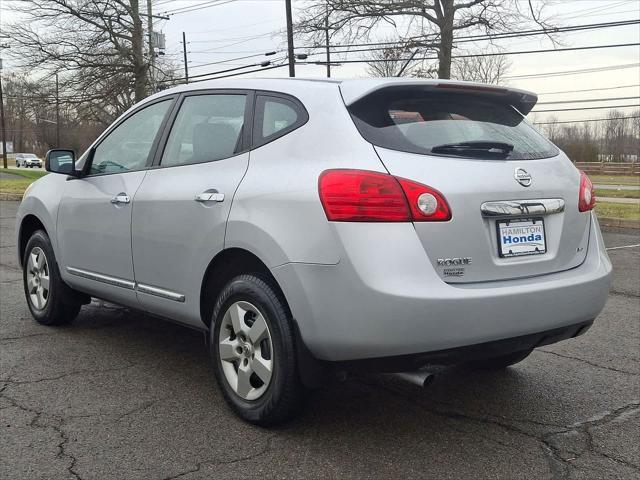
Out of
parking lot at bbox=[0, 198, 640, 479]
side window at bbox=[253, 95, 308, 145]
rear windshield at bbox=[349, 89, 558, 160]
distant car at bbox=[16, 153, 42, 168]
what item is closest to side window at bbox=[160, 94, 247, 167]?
side window at bbox=[253, 95, 308, 145]

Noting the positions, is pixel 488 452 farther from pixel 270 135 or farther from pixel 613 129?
pixel 613 129

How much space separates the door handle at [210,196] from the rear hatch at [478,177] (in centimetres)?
79

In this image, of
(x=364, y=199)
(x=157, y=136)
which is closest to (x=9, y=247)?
(x=157, y=136)

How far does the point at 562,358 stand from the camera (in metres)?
4.52

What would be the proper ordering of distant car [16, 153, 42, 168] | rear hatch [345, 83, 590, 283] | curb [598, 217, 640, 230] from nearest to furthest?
rear hatch [345, 83, 590, 283] < curb [598, 217, 640, 230] < distant car [16, 153, 42, 168]

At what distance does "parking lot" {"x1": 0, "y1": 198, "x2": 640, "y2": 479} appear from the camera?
9.51ft

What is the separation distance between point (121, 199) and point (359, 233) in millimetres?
1963

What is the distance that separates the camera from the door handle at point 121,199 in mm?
4141

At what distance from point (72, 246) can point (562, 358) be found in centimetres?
335

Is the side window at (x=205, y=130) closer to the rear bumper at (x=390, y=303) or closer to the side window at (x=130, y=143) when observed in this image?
the side window at (x=130, y=143)

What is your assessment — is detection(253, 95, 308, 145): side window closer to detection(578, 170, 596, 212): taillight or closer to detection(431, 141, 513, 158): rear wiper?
detection(431, 141, 513, 158): rear wiper

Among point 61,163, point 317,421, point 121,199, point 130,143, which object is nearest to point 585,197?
point 317,421

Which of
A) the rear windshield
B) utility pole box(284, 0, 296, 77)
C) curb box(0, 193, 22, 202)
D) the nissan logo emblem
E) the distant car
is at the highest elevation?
utility pole box(284, 0, 296, 77)

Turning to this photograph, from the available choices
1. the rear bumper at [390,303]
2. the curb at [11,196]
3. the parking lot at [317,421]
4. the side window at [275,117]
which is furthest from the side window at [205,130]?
the curb at [11,196]
